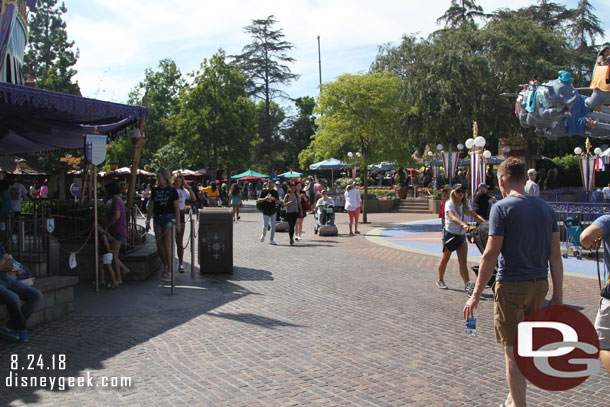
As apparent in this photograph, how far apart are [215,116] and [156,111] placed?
19.4 meters

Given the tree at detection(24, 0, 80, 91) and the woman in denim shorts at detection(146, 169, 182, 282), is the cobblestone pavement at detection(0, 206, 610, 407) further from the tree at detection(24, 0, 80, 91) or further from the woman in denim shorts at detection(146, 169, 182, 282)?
the tree at detection(24, 0, 80, 91)

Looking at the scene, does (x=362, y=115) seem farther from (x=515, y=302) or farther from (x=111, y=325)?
(x=515, y=302)

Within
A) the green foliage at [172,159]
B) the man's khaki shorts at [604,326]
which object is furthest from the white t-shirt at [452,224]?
the green foliage at [172,159]

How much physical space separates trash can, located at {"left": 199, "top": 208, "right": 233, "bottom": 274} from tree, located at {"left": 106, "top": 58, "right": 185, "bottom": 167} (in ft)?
132

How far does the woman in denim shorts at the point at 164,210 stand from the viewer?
9211 millimetres

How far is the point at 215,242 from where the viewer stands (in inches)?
389

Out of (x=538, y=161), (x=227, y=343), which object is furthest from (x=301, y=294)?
(x=538, y=161)

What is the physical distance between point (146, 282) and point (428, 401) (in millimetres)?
6126

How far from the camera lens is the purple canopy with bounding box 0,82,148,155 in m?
7.37

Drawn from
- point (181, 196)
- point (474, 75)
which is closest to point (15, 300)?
point (181, 196)

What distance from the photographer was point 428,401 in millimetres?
4281

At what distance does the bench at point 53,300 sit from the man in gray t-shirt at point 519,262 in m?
5.17

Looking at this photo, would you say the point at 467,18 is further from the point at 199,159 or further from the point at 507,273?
the point at 507,273

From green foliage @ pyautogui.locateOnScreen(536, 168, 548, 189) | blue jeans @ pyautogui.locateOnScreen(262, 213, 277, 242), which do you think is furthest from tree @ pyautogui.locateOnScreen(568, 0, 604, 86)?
blue jeans @ pyautogui.locateOnScreen(262, 213, 277, 242)
